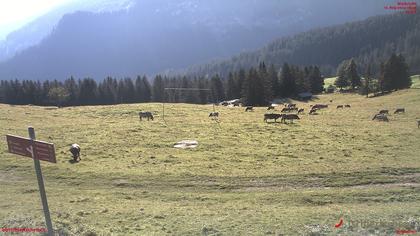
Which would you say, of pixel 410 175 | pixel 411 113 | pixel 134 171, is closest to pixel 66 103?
pixel 411 113

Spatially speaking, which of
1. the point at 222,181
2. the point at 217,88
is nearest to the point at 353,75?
the point at 217,88

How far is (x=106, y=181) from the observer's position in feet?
97.7

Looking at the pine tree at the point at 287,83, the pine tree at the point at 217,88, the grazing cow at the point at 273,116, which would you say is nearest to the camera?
the grazing cow at the point at 273,116

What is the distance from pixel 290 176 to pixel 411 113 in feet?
161

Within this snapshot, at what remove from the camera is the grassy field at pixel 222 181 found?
63.5ft

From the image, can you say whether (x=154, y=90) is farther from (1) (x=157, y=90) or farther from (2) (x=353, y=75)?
(2) (x=353, y=75)

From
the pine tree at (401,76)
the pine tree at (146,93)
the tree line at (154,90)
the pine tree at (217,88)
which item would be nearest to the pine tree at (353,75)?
the tree line at (154,90)

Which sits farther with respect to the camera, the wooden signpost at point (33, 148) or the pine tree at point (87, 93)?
the pine tree at point (87, 93)

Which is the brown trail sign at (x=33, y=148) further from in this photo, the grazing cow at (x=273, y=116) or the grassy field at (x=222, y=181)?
the grazing cow at (x=273, y=116)

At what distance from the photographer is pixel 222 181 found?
1145 inches

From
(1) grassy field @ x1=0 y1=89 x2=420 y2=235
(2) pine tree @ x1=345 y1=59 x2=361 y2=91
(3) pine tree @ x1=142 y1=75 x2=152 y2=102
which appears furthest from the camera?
(3) pine tree @ x1=142 y1=75 x2=152 y2=102

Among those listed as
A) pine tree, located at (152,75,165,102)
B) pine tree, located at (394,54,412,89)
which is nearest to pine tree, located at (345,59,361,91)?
pine tree, located at (394,54,412,89)

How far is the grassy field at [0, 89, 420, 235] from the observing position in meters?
19.3

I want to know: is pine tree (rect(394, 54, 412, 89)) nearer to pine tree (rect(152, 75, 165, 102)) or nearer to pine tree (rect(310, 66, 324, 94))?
pine tree (rect(310, 66, 324, 94))
